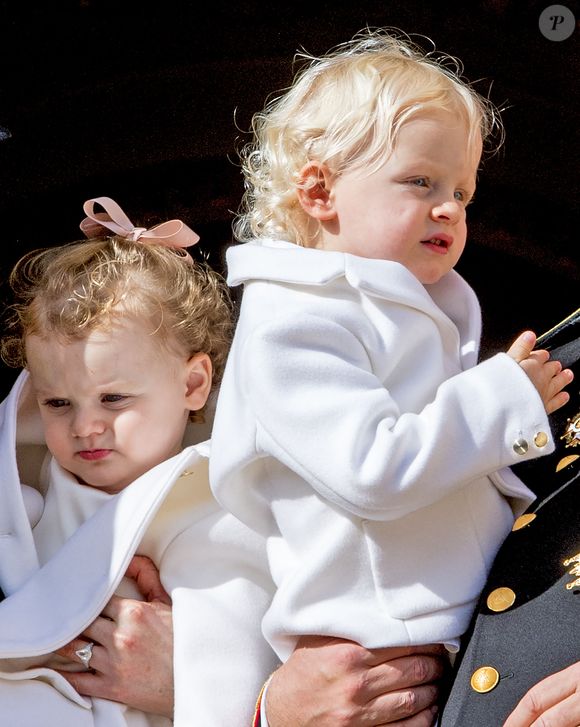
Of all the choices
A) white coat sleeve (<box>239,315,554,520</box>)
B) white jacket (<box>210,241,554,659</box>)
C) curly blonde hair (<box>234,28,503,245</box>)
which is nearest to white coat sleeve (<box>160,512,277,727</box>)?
white jacket (<box>210,241,554,659</box>)

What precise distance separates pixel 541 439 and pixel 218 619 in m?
0.66

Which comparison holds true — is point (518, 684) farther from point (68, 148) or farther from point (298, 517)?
point (68, 148)

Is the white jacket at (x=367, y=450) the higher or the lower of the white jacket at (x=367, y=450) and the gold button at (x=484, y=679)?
the higher

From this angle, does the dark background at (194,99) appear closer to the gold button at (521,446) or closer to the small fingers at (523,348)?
the small fingers at (523,348)

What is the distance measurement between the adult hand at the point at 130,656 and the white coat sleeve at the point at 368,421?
0.45m

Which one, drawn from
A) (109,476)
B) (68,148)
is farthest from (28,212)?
Answer: (109,476)

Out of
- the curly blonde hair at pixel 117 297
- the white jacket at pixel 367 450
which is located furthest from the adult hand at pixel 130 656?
the curly blonde hair at pixel 117 297

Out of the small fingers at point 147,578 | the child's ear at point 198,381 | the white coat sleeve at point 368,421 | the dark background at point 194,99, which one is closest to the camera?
the white coat sleeve at point 368,421

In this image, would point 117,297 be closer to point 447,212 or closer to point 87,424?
point 87,424

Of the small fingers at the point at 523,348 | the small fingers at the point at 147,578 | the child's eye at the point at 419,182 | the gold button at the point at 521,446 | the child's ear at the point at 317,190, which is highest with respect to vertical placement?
the child's eye at the point at 419,182

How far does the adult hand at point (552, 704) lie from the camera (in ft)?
5.43

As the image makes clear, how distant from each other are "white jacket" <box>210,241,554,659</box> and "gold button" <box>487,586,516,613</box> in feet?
0.18

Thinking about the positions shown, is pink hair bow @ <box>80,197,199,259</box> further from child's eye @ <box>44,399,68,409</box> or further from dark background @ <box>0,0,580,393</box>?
child's eye @ <box>44,399,68,409</box>

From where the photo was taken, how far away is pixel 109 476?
7.41 feet
